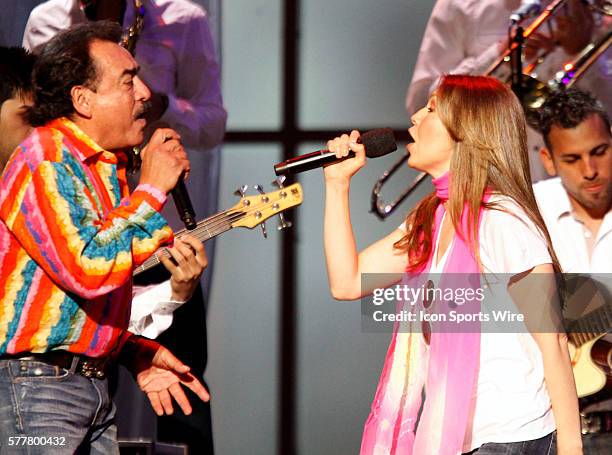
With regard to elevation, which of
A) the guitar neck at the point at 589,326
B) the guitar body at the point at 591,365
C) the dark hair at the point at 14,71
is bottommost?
the guitar body at the point at 591,365

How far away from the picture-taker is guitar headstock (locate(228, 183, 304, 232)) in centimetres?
319

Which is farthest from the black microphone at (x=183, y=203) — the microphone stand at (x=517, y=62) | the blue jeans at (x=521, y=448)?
the microphone stand at (x=517, y=62)

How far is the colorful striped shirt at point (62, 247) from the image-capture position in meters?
2.11

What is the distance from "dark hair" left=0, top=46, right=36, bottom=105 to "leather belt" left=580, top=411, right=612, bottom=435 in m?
2.54

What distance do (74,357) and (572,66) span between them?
8.33 ft

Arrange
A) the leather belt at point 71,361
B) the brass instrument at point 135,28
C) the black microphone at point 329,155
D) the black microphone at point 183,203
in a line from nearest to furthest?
the leather belt at point 71,361, the black microphone at point 329,155, the black microphone at point 183,203, the brass instrument at point 135,28

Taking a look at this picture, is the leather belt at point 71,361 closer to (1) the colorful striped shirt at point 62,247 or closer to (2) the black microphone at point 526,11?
(1) the colorful striped shirt at point 62,247

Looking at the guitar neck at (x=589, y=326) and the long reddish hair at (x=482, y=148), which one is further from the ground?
the long reddish hair at (x=482, y=148)

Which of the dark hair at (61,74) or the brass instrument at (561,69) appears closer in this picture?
the dark hair at (61,74)

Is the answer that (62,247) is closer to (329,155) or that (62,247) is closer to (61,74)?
(61,74)

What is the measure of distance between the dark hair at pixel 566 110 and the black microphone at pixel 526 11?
14.4 inches

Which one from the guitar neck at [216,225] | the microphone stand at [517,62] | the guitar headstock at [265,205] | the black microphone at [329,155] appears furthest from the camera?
the microphone stand at [517,62]

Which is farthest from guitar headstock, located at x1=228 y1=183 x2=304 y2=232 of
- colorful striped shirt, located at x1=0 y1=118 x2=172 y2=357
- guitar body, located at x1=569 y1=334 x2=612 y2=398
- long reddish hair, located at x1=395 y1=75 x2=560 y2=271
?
guitar body, located at x1=569 y1=334 x2=612 y2=398

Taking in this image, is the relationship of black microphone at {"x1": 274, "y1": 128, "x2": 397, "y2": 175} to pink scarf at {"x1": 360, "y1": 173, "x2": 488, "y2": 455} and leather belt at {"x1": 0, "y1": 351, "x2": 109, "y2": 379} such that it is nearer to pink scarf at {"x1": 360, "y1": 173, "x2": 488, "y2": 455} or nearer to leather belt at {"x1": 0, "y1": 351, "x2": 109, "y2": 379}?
pink scarf at {"x1": 360, "y1": 173, "x2": 488, "y2": 455}
